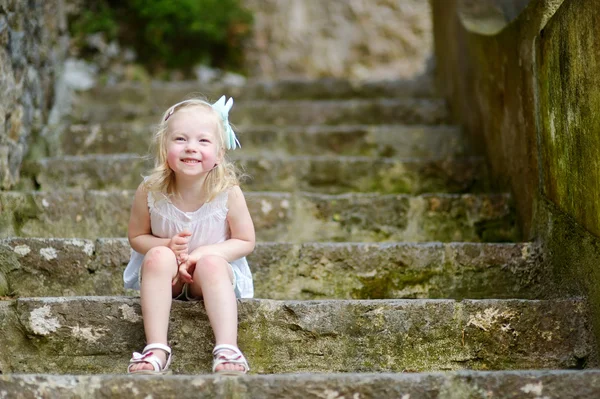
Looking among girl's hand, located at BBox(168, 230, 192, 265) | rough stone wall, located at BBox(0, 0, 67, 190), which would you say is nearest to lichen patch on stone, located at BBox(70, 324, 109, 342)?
girl's hand, located at BBox(168, 230, 192, 265)

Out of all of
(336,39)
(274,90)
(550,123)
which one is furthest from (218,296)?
(336,39)

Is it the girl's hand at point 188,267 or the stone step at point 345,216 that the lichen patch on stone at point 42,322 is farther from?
the stone step at point 345,216

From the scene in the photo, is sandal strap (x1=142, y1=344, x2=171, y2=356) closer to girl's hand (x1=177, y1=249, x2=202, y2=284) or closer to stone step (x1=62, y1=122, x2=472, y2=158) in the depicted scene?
girl's hand (x1=177, y1=249, x2=202, y2=284)

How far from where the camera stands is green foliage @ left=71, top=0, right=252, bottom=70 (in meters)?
5.98

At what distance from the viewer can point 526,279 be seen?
261 centimetres

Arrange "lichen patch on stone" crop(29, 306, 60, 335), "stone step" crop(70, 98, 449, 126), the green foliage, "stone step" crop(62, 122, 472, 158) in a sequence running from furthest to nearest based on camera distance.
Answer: the green foliage
"stone step" crop(70, 98, 449, 126)
"stone step" crop(62, 122, 472, 158)
"lichen patch on stone" crop(29, 306, 60, 335)

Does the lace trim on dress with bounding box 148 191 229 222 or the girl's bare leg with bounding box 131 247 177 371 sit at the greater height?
the lace trim on dress with bounding box 148 191 229 222

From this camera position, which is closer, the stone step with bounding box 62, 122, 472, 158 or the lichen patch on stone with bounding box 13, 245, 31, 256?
the lichen patch on stone with bounding box 13, 245, 31, 256

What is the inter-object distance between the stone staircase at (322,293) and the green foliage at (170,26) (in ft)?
7.62

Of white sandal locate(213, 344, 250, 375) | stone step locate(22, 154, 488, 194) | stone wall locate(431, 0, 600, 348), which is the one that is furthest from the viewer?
stone step locate(22, 154, 488, 194)

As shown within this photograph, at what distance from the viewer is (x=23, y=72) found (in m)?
3.43

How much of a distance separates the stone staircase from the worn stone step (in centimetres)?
82

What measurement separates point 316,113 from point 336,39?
275cm

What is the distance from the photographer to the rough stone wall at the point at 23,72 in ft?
10.3
